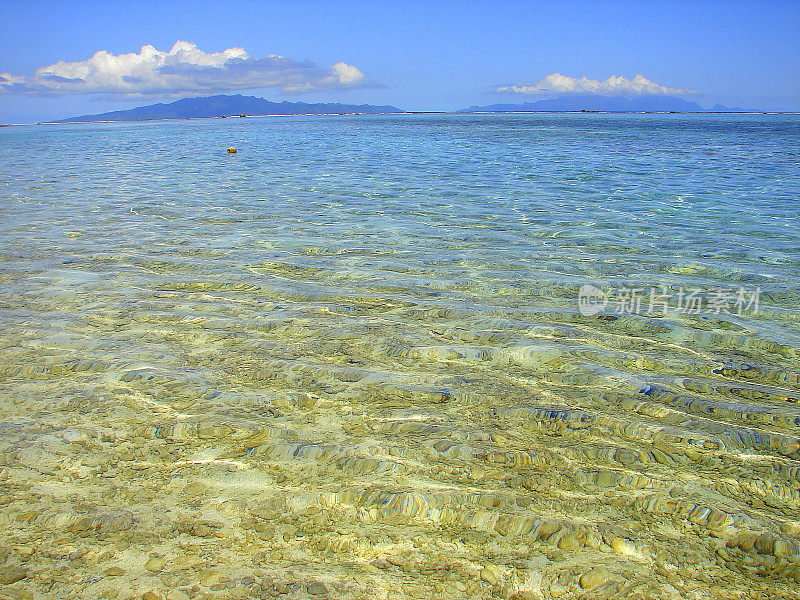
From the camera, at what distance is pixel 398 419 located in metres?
4.24

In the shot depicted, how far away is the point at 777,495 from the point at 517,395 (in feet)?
6.08

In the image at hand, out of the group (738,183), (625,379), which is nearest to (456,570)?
(625,379)

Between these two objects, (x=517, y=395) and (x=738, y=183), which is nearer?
(x=517, y=395)

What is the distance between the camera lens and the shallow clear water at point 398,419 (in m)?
2.82

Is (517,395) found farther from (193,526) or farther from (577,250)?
(577,250)

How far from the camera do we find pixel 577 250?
9.85m

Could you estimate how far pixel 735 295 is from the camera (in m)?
7.34

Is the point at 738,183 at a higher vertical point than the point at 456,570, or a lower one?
higher

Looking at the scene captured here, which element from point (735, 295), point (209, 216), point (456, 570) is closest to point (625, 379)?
point (456, 570)

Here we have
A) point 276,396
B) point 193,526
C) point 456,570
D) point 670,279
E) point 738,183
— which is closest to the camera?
point 456,570

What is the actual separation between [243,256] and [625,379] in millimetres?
6566

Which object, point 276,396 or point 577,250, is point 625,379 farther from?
point 577,250

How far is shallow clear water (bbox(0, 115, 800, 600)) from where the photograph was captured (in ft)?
9.24

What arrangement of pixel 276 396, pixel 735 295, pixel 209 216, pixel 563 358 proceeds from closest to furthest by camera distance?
1. pixel 276 396
2. pixel 563 358
3. pixel 735 295
4. pixel 209 216
